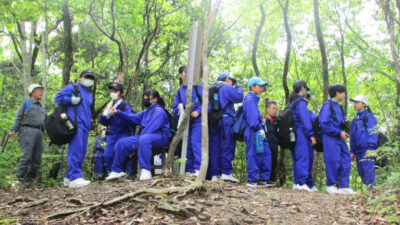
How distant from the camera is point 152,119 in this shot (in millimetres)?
6621

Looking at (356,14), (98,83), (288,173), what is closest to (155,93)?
(98,83)

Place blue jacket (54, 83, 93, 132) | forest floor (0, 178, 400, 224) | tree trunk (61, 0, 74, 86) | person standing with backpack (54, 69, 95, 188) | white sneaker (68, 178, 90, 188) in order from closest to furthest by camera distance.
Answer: forest floor (0, 178, 400, 224) → white sneaker (68, 178, 90, 188) → person standing with backpack (54, 69, 95, 188) → blue jacket (54, 83, 93, 132) → tree trunk (61, 0, 74, 86)

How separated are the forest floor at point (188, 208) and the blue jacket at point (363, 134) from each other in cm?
199

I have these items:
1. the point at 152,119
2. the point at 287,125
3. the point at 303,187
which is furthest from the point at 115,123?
the point at 303,187

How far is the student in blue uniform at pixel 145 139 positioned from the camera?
634 cm

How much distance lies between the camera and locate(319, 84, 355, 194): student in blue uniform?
6707 mm

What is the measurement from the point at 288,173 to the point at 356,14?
7.64 meters

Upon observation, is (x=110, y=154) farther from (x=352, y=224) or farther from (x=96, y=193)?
(x=352, y=224)

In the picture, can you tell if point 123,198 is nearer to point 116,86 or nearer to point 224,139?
point 224,139

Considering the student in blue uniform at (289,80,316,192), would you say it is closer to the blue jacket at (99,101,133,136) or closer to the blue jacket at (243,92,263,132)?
the blue jacket at (243,92,263,132)

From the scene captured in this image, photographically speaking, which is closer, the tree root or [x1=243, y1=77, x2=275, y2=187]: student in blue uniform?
the tree root

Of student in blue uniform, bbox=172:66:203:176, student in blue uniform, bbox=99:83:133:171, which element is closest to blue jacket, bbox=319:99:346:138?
student in blue uniform, bbox=172:66:203:176

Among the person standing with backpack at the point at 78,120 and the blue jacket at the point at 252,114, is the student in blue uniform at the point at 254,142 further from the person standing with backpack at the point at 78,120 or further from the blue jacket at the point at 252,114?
the person standing with backpack at the point at 78,120

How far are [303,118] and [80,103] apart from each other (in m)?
4.63
